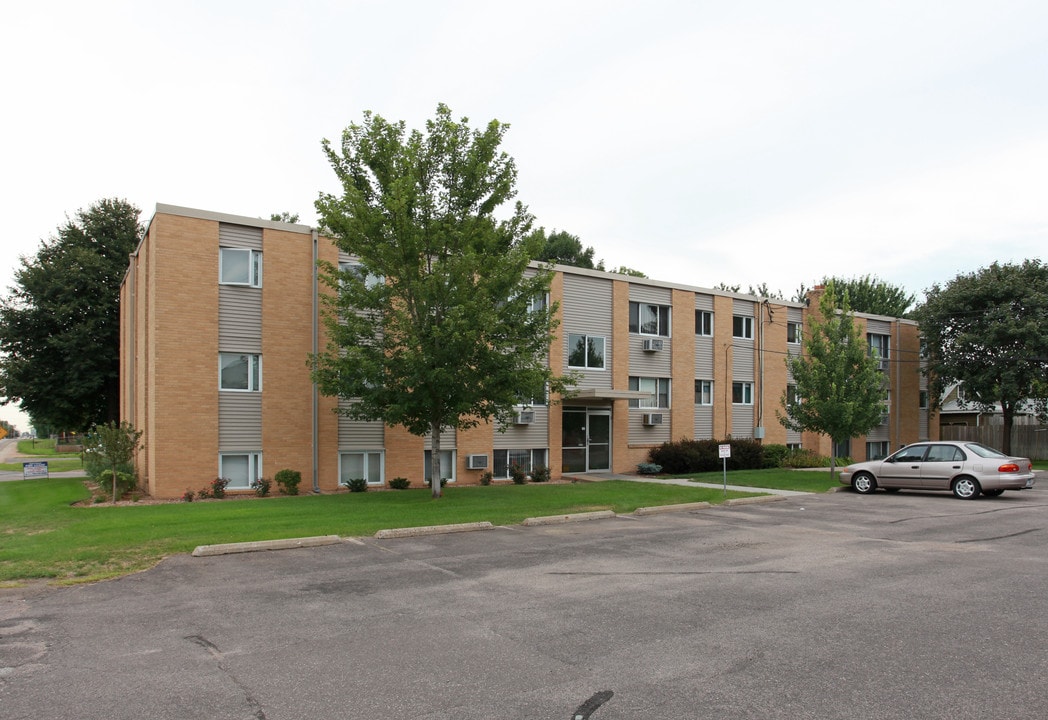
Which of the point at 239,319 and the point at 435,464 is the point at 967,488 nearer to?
the point at 435,464

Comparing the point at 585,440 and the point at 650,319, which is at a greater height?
the point at 650,319

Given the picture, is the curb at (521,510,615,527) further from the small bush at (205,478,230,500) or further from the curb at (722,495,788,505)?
the small bush at (205,478,230,500)

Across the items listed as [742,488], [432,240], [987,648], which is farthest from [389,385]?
[987,648]

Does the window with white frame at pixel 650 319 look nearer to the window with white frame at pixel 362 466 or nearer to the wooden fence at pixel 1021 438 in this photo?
the window with white frame at pixel 362 466

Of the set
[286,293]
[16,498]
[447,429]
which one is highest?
[286,293]

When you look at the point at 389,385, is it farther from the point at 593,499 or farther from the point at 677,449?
the point at 677,449

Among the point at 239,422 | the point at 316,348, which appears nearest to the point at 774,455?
the point at 316,348

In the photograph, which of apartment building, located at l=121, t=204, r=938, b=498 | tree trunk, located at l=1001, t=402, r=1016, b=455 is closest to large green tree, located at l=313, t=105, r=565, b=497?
apartment building, located at l=121, t=204, r=938, b=498

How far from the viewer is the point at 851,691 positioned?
524 cm

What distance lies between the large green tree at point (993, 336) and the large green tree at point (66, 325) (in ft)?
127

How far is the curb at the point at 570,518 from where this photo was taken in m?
14.7

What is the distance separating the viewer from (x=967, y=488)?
19.2 metres

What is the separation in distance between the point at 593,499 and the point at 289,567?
952 centimetres

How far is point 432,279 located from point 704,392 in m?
17.8
